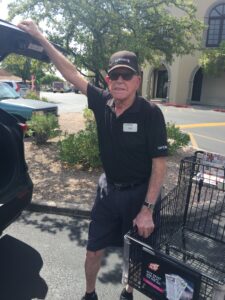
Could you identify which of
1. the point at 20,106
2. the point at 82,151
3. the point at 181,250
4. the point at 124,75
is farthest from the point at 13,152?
the point at 20,106

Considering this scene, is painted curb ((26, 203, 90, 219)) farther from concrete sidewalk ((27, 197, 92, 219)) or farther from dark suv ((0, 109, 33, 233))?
dark suv ((0, 109, 33, 233))

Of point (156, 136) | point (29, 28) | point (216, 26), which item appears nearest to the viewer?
point (156, 136)

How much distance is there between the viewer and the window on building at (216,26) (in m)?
25.0

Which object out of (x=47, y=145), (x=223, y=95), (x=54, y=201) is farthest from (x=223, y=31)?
(x=54, y=201)

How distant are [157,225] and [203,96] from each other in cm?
2717

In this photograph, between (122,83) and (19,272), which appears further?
(19,272)

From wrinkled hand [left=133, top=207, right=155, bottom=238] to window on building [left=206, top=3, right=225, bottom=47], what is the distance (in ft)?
86.8

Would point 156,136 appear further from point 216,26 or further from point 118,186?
point 216,26

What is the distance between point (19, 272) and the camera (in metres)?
3.02

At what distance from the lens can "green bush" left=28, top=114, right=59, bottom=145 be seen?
737 cm

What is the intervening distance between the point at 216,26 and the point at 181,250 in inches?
1042

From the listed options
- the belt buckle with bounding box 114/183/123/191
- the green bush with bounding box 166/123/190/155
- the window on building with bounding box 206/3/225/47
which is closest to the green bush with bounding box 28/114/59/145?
the green bush with bounding box 166/123/190/155

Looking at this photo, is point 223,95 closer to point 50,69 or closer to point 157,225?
point 50,69

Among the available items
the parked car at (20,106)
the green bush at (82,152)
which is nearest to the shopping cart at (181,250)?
the green bush at (82,152)
